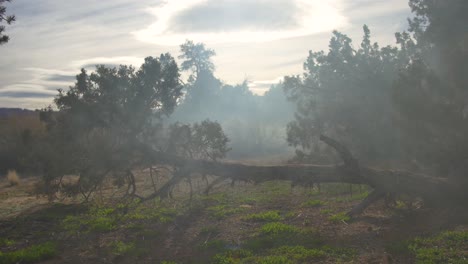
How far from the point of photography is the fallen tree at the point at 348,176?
10203mm

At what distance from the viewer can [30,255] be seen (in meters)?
8.23

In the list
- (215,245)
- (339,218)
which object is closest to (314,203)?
(339,218)

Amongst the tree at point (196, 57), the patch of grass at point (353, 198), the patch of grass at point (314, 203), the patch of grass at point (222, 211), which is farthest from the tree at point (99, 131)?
the tree at point (196, 57)

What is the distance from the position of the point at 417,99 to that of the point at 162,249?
25.6ft

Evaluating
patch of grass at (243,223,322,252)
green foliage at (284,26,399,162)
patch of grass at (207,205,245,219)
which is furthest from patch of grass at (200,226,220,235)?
green foliage at (284,26,399,162)

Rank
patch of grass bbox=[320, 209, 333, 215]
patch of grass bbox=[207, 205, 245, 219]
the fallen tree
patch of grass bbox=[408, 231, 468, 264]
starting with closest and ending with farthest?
1. patch of grass bbox=[408, 231, 468, 264]
2. the fallen tree
3. patch of grass bbox=[320, 209, 333, 215]
4. patch of grass bbox=[207, 205, 245, 219]

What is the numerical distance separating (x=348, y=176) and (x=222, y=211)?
379 cm

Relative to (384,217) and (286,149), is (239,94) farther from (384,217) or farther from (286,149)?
(384,217)

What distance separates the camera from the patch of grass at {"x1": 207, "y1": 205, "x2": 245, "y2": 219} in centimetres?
1166

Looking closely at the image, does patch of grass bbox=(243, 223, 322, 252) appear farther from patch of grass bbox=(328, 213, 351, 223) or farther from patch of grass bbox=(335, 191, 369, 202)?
patch of grass bbox=(335, 191, 369, 202)

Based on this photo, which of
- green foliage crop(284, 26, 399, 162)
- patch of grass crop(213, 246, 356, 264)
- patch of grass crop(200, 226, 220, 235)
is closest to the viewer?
patch of grass crop(213, 246, 356, 264)

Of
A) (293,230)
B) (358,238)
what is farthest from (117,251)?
(358,238)

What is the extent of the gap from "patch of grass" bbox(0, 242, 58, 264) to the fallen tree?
3.73 meters

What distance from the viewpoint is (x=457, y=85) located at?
428 inches
